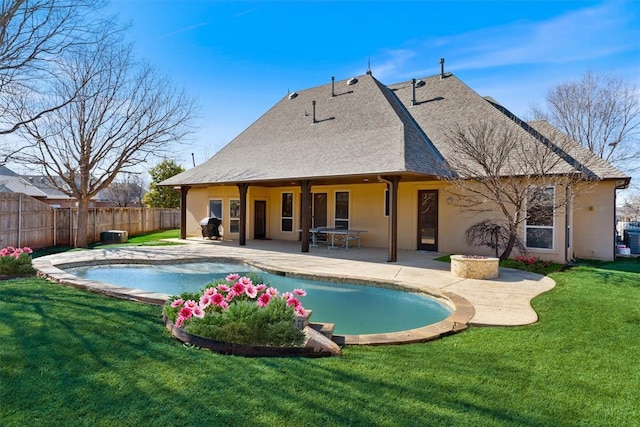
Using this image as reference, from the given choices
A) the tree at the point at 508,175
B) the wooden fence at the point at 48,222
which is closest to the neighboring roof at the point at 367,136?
the tree at the point at 508,175

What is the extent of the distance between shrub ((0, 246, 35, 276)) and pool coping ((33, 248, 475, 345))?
250 mm

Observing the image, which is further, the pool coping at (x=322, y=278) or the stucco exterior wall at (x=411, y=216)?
the stucco exterior wall at (x=411, y=216)

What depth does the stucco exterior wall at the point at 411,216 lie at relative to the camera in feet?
36.2

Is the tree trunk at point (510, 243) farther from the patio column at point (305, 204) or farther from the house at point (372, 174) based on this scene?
the patio column at point (305, 204)

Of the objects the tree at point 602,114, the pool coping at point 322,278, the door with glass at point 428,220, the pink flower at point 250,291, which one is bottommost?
the pool coping at point 322,278

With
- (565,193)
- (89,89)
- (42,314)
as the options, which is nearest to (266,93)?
(89,89)

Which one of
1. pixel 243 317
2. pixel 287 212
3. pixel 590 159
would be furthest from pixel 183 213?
pixel 590 159

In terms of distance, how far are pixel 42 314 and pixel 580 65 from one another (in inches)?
1045

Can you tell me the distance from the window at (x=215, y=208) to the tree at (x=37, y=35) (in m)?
9.00

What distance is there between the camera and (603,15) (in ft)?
34.2

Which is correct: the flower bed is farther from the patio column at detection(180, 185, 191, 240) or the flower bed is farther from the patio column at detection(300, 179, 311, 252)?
the patio column at detection(180, 185, 191, 240)

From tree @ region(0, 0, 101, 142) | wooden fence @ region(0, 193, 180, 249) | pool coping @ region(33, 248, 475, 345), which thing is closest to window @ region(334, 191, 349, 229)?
pool coping @ region(33, 248, 475, 345)

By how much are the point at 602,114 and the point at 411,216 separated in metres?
18.1

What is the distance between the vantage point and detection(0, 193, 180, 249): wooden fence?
12953 millimetres
